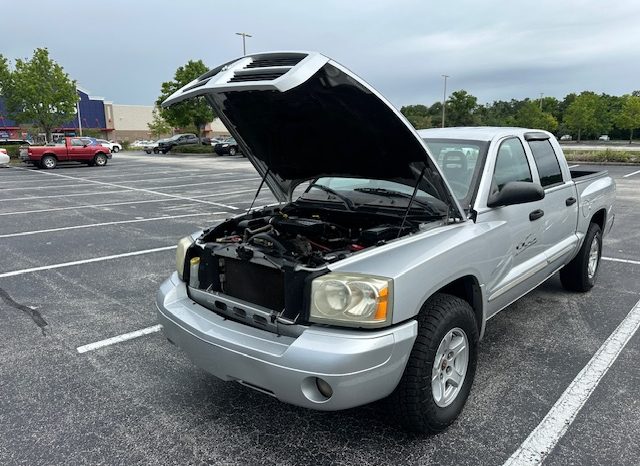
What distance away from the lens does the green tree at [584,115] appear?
5699 centimetres

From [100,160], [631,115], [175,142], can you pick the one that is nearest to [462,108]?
[631,115]

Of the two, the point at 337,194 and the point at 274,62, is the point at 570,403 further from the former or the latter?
the point at 274,62

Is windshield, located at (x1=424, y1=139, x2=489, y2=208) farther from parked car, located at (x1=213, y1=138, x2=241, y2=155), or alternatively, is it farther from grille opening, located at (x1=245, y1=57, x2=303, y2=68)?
→ parked car, located at (x1=213, y1=138, x2=241, y2=155)

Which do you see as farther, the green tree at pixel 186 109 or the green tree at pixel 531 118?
the green tree at pixel 531 118

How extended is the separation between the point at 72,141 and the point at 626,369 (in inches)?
1097

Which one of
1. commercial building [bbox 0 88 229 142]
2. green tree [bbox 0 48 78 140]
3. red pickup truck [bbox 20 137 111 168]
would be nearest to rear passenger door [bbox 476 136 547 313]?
red pickup truck [bbox 20 137 111 168]

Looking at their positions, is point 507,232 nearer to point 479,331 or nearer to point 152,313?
point 479,331

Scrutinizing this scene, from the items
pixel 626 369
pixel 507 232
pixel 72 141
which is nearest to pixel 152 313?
pixel 507 232

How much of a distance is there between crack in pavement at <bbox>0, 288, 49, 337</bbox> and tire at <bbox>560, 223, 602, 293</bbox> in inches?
198

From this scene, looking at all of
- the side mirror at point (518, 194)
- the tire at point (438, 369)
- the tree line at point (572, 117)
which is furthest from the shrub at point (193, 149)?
the tire at point (438, 369)

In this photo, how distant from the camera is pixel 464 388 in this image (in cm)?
291

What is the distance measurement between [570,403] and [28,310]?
471 cm

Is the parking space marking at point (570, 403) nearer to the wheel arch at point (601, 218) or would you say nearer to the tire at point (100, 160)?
the wheel arch at point (601, 218)

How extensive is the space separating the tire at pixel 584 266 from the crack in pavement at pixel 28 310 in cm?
503
